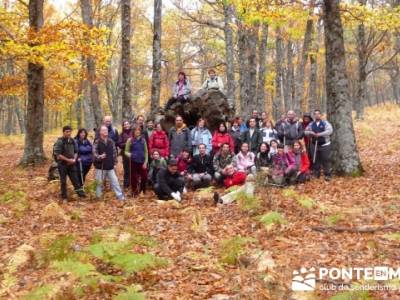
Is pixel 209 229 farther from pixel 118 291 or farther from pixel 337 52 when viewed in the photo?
pixel 337 52

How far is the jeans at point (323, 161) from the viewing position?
13211 mm

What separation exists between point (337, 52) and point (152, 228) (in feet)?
24.2

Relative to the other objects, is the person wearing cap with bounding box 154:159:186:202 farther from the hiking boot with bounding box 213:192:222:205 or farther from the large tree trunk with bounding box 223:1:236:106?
the large tree trunk with bounding box 223:1:236:106

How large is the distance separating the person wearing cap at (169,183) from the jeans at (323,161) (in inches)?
167

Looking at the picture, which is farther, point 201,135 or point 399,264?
point 201,135

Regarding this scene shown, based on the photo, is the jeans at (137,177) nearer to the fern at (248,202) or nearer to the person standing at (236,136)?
the fern at (248,202)

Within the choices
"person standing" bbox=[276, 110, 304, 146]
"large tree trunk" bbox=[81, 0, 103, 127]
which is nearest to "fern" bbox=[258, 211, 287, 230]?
"person standing" bbox=[276, 110, 304, 146]

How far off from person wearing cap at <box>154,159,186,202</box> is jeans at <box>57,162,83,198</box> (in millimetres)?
2167

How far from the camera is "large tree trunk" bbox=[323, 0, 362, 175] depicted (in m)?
12.7

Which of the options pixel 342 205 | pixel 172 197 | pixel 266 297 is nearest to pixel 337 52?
pixel 342 205

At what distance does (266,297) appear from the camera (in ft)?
18.9

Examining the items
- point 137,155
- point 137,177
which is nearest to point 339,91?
point 137,155

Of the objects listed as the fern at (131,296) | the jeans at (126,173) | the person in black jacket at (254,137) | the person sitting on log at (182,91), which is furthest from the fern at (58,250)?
the person sitting on log at (182,91)

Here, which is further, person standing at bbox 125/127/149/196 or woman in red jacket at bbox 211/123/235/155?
woman in red jacket at bbox 211/123/235/155
